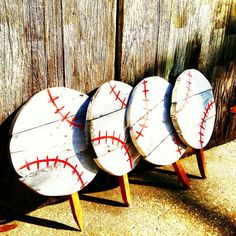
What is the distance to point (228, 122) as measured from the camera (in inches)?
138

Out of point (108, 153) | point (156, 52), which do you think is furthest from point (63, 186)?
point (156, 52)

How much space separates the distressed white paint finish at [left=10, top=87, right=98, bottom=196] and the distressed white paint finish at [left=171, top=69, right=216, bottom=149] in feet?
2.19

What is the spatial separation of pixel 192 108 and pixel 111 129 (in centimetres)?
70

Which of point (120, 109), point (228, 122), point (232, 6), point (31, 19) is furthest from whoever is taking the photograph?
point (228, 122)

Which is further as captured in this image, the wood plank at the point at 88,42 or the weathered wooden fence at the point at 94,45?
the wood plank at the point at 88,42

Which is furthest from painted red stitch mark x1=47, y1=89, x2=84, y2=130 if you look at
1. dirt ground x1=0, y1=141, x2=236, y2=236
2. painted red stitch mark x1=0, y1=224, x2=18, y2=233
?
painted red stitch mark x1=0, y1=224, x2=18, y2=233

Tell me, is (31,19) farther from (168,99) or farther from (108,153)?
(168,99)

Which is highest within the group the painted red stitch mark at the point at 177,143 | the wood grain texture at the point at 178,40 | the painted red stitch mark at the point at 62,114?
the wood grain texture at the point at 178,40

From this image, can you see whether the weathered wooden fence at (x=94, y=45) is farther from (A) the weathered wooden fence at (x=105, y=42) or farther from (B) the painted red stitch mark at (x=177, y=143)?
(B) the painted red stitch mark at (x=177, y=143)

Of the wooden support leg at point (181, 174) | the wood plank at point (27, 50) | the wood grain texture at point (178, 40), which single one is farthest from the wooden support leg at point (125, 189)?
the wood plank at point (27, 50)

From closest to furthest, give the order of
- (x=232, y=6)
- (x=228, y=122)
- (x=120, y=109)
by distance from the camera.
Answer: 1. (x=120, y=109)
2. (x=232, y=6)
3. (x=228, y=122)

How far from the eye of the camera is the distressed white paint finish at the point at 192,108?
2.63 m

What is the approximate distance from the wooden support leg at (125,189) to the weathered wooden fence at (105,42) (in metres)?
0.65

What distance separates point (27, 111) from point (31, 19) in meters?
0.51
